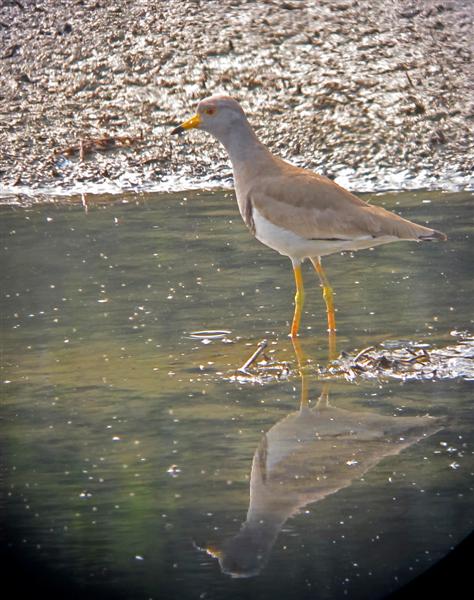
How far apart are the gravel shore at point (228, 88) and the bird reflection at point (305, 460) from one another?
6.41 m

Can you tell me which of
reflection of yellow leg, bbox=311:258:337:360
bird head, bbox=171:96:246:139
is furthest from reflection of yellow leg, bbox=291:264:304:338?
bird head, bbox=171:96:246:139

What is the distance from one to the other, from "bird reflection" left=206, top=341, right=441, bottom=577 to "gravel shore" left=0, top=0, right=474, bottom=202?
21.0 feet

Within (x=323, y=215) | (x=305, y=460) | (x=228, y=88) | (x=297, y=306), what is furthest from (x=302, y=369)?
(x=228, y=88)

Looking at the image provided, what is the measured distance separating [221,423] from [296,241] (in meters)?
2.03

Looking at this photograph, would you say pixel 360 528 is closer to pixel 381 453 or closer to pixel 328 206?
pixel 381 453

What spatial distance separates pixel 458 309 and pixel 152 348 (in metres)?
1.89

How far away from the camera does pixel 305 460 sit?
22.0 feet

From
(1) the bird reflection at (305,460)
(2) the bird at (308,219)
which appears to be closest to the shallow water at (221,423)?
(1) the bird reflection at (305,460)

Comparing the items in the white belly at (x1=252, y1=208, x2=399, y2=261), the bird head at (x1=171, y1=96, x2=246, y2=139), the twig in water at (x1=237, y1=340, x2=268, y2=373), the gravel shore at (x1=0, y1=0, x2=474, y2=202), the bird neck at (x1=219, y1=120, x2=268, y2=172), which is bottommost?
the gravel shore at (x1=0, y1=0, x2=474, y2=202)

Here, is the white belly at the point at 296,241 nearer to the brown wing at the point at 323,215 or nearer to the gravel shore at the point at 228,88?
the brown wing at the point at 323,215

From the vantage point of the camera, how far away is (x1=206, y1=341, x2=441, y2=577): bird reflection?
5770mm

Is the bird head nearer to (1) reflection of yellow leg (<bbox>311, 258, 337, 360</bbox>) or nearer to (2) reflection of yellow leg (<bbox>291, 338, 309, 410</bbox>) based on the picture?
(1) reflection of yellow leg (<bbox>311, 258, 337, 360</bbox>)

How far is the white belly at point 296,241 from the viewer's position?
888 cm

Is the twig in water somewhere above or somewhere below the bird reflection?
below
